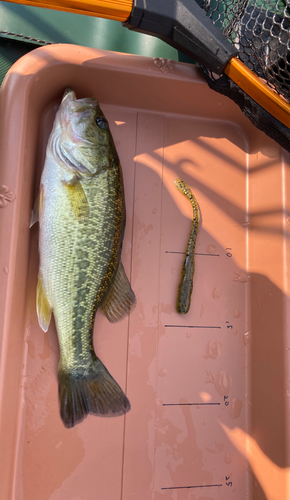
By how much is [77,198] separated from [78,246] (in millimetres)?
181

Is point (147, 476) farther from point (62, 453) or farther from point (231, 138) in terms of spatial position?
point (231, 138)

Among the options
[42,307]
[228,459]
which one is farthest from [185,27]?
[228,459]

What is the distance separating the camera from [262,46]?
1290mm

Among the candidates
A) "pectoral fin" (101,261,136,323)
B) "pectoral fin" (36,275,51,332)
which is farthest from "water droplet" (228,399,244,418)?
"pectoral fin" (36,275,51,332)

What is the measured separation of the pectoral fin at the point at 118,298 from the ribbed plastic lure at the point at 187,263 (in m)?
0.24

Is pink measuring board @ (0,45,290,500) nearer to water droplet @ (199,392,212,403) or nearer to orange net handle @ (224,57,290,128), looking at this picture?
water droplet @ (199,392,212,403)

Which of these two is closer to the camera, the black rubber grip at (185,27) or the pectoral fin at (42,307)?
the black rubber grip at (185,27)

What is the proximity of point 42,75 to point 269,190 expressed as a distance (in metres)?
1.12

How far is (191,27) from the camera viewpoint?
1140 millimetres

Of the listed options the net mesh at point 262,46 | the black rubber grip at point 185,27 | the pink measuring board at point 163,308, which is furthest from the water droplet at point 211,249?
the black rubber grip at point 185,27

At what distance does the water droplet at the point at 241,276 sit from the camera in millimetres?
1623

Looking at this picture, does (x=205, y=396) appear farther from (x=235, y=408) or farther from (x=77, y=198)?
(x=77, y=198)

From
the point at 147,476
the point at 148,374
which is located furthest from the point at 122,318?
the point at 147,476

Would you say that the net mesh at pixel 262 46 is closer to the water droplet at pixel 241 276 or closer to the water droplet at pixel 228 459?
the water droplet at pixel 241 276
